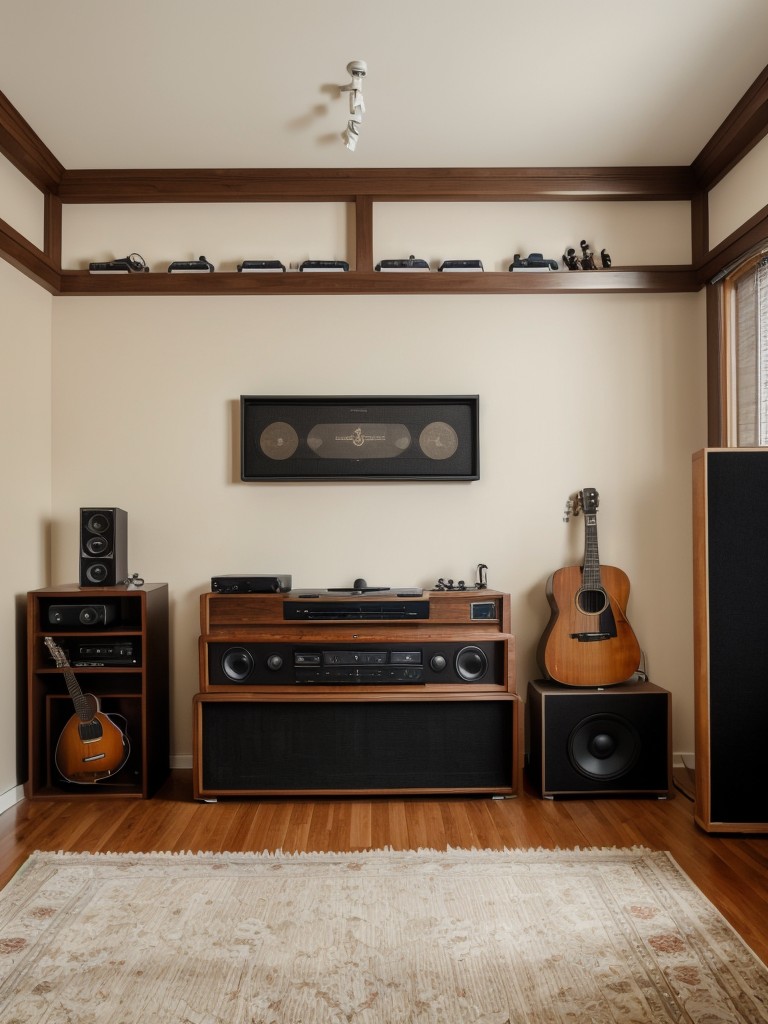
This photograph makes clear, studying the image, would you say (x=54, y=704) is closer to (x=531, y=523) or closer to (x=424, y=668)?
(x=424, y=668)

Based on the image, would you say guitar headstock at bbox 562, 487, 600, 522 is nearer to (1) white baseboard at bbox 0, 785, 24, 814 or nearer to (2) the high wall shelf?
(2) the high wall shelf

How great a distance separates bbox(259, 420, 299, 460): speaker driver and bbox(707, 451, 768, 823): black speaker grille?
1.86 meters

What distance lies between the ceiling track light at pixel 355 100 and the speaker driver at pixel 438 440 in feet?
4.17

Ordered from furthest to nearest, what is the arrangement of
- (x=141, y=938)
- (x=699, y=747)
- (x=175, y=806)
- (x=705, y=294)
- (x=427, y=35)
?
(x=705, y=294) < (x=175, y=806) < (x=699, y=747) < (x=427, y=35) < (x=141, y=938)

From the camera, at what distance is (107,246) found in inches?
144

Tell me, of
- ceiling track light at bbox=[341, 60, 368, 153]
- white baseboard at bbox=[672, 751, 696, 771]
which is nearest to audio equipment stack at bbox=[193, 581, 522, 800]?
white baseboard at bbox=[672, 751, 696, 771]

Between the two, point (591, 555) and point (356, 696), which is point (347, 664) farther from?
point (591, 555)

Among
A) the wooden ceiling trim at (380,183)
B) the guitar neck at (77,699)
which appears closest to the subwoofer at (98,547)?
the guitar neck at (77,699)

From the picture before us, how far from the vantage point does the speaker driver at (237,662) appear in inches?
127

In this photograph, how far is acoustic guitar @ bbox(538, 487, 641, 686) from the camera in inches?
129

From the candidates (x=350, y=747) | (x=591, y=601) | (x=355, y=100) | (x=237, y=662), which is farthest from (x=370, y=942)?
(x=355, y=100)

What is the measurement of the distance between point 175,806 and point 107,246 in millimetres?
2634

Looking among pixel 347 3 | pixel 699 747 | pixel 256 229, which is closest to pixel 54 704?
pixel 256 229

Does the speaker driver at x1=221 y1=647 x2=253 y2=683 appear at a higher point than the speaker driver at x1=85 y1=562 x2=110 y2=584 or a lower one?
lower
